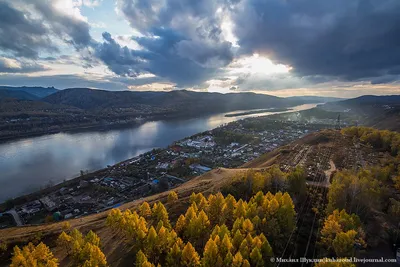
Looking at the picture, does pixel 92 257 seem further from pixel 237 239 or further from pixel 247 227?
pixel 247 227

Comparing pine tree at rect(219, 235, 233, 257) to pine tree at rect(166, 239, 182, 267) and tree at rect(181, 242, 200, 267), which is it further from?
pine tree at rect(166, 239, 182, 267)

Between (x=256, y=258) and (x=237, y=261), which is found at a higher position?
(x=237, y=261)

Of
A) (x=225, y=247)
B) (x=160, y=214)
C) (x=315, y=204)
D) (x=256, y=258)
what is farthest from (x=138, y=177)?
(x=256, y=258)

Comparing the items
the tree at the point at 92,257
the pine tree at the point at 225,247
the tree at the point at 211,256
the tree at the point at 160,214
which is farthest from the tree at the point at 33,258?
the pine tree at the point at 225,247

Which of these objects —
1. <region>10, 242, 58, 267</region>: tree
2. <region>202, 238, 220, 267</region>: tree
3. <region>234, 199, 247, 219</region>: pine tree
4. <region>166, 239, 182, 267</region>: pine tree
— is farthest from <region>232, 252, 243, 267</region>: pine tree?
<region>10, 242, 58, 267</region>: tree

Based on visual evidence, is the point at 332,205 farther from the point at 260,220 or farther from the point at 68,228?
the point at 68,228

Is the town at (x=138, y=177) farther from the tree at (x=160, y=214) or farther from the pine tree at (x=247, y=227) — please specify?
the pine tree at (x=247, y=227)
